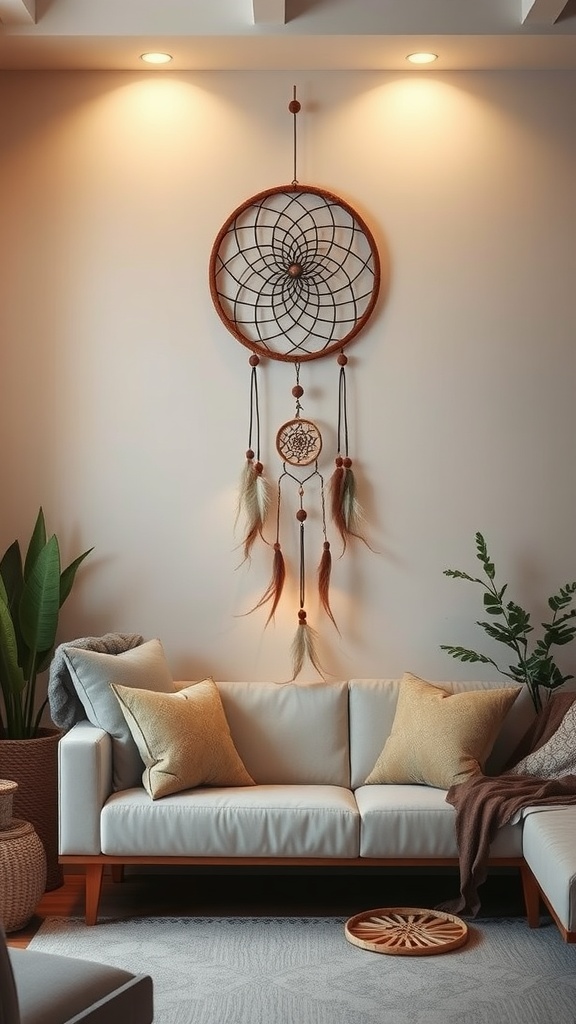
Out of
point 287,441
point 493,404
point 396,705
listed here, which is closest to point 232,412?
point 287,441

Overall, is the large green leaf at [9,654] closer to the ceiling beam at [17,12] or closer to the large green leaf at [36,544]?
the large green leaf at [36,544]

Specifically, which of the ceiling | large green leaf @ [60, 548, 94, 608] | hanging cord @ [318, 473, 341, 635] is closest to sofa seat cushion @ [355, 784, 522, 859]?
hanging cord @ [318, 473, 341, 635]

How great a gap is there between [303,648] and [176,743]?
28.9 inches

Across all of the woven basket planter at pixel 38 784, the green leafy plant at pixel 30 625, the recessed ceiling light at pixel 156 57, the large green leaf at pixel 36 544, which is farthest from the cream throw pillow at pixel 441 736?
the recessed ceiling light at pixel 156 57

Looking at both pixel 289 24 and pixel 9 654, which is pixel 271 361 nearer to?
pixel 289 24

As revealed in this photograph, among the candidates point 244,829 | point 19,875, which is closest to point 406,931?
point 244,829

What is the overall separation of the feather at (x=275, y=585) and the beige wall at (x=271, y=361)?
4 cm

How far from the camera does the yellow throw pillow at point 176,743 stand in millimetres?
3639

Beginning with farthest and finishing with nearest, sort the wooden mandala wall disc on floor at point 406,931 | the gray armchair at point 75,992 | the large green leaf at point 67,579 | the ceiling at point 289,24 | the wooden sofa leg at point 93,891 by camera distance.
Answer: the large green leaf at point 67,579 → the ceiling at point 289,24 → the wooden sofa leg at point 93,891 → the wooden mandala wall disc on floor at point 406,931 → the gray armchair at point 75,992

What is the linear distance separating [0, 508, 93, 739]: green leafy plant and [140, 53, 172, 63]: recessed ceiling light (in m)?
1.71

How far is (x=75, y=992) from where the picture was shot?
2020mm

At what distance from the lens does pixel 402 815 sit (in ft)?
11.7

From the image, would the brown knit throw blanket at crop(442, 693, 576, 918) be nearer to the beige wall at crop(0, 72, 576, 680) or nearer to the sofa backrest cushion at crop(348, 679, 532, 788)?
the sofa backrest cushion at crop(348, 679, 532, 788)

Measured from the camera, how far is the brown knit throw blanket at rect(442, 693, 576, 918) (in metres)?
3.49
